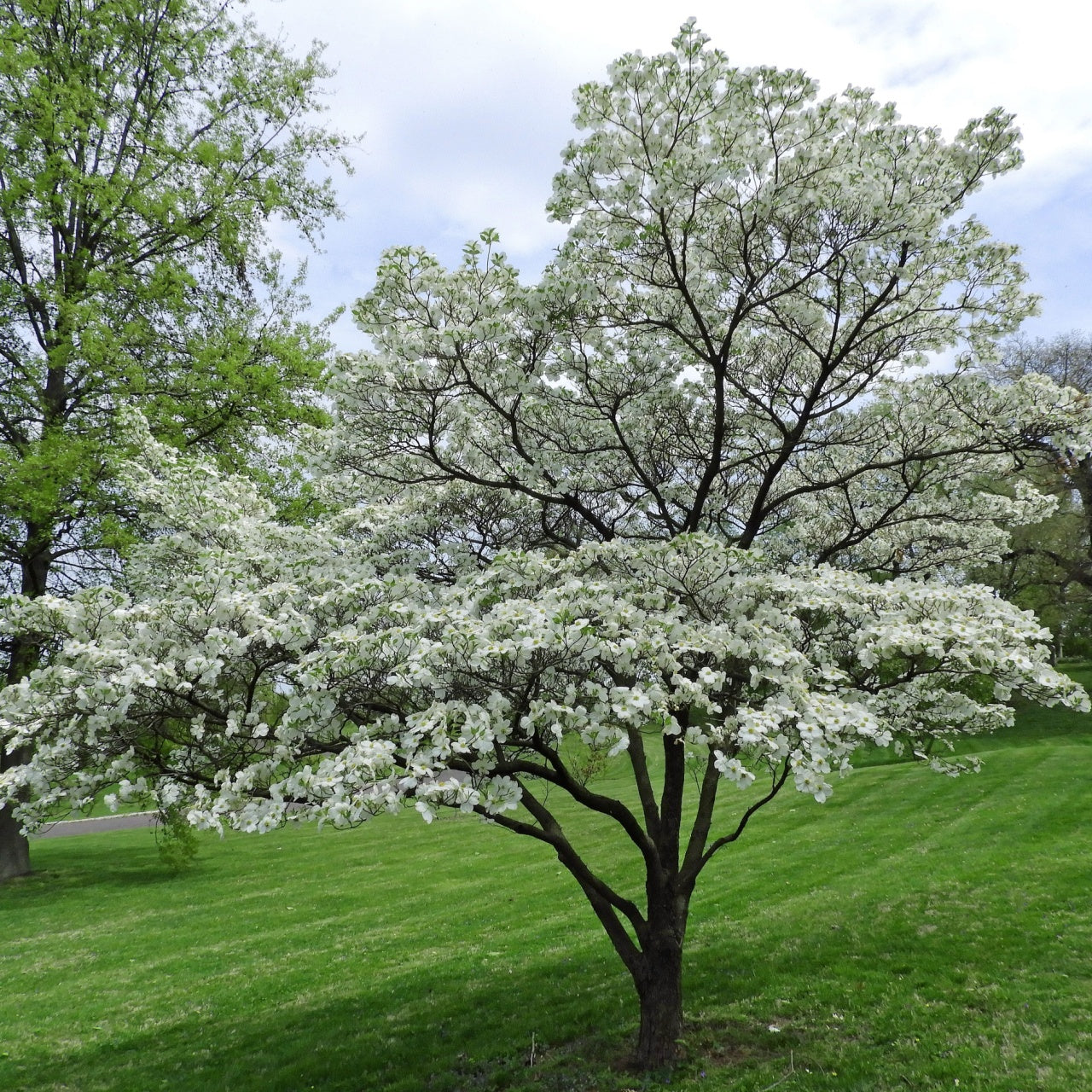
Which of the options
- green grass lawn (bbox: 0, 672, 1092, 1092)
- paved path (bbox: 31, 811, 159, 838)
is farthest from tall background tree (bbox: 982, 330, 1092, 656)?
paved path (bbox: 31, 811, 159, 838)

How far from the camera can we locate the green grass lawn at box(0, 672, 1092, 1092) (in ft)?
22.7

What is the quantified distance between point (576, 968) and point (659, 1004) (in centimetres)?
317

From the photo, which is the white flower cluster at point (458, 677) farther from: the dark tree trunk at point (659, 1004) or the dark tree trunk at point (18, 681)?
the dark tree trunk at point (18, 681)

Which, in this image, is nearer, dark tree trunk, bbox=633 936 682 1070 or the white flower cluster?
the white flower cluster

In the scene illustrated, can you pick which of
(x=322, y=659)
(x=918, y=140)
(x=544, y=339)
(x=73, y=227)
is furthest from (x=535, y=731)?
(x=73, y=227)

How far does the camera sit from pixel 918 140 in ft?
20.6

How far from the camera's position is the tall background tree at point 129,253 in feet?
46.5

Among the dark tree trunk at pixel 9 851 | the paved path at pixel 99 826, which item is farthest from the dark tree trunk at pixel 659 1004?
the paved path at pixel 99 826

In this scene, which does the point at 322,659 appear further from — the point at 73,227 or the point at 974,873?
the point at 73,227

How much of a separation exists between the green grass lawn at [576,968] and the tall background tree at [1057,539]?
10965 mm

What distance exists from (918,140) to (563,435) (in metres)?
4.08

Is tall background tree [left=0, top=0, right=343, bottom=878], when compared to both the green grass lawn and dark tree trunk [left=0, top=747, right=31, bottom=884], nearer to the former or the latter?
dark tree trunk [left=0, top=747, right=31, bottom=884]

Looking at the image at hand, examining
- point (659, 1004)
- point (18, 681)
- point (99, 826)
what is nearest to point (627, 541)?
point (659, 1004)

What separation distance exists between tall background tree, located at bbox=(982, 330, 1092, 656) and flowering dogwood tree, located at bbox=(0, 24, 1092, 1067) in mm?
20559
